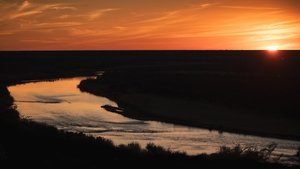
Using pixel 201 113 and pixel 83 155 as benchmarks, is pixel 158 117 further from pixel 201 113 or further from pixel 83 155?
pixel 83 155

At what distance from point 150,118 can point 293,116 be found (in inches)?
479

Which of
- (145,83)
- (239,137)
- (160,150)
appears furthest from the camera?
(145,83)

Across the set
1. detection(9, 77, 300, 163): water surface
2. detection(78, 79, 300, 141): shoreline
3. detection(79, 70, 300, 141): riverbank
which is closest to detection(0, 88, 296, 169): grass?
detection(9, 77, 300, 163): water surface

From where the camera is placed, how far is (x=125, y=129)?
31.8 meters

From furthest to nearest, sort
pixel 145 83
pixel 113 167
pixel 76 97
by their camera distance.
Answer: pixel 145 83, pixel 76 97, pixel 113 167

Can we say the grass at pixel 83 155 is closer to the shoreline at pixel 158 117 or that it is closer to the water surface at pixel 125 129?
the water surface at pixel 125 129

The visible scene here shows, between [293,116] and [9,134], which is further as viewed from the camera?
[293,116]

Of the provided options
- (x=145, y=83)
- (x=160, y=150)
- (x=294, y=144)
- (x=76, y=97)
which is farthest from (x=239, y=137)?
(x=145, y=83)

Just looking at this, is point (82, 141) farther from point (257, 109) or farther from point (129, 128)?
point (257, 109)

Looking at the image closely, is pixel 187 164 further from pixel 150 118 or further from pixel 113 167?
pixel 150 118

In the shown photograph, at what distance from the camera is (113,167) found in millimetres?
16719

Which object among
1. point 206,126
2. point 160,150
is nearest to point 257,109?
point 206,126

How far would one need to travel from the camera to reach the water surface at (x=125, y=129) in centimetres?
2672

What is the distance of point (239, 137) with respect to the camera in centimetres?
2952
